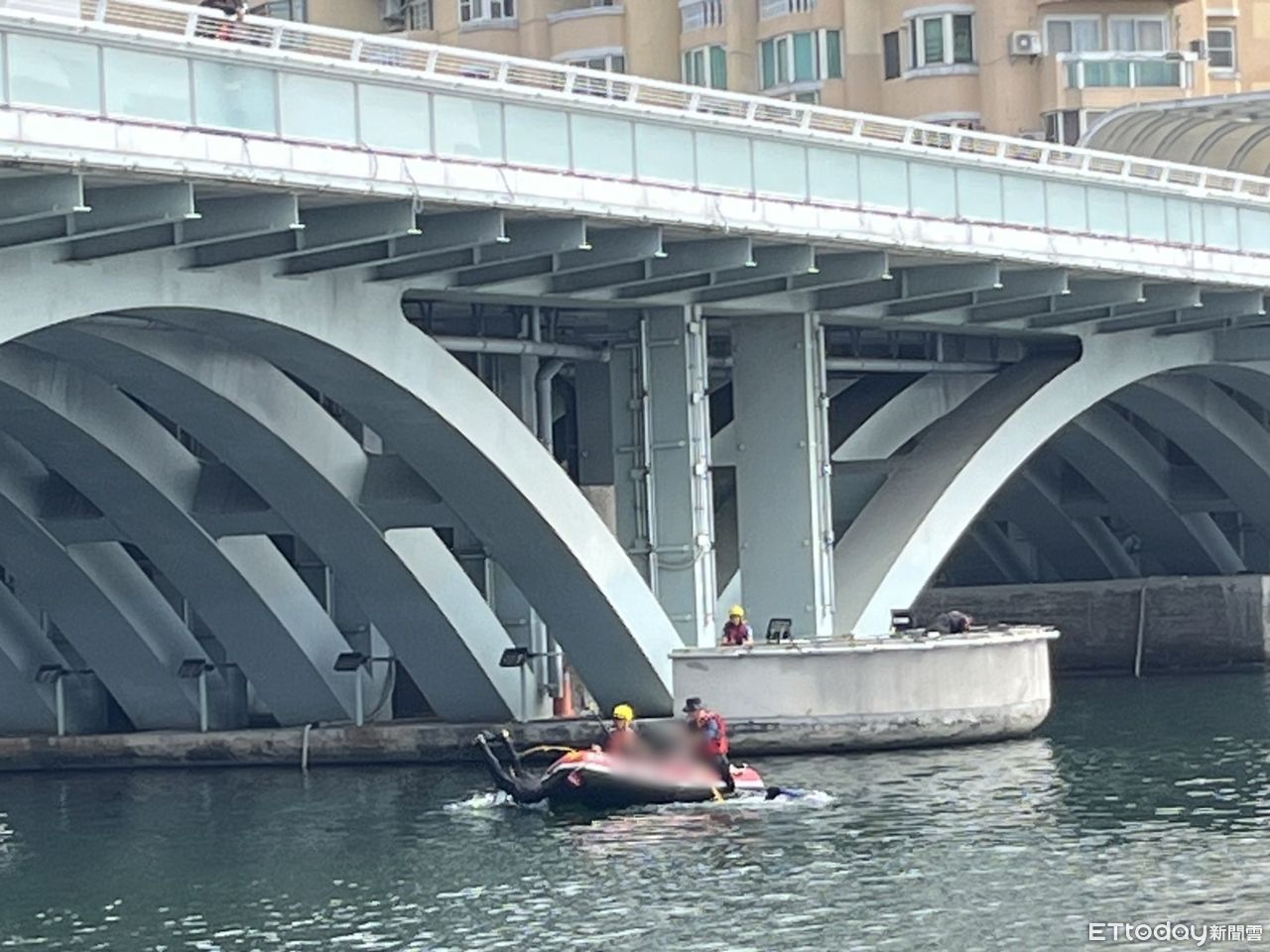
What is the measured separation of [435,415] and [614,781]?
247 inches

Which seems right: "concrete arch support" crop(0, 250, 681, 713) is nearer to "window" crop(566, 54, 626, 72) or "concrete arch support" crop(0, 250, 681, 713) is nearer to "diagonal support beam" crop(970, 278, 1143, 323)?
"diagonal support beam" crop(970, 278, 1143, 323)

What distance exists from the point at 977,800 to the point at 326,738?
558 inches

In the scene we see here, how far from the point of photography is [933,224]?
169 ft

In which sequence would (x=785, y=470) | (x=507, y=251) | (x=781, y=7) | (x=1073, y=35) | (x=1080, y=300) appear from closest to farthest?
(x=507, y=251) < (x=785, y=470) < (x=1080, y=300) < (x=1073, y=35) < (x=781, y=7)

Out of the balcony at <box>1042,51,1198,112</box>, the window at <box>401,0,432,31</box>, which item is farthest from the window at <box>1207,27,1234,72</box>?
the window at <box>401,0,432,31</box>

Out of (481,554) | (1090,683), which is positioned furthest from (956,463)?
(1090,683)

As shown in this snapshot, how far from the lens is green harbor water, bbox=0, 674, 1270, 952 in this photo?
34062 millimetres

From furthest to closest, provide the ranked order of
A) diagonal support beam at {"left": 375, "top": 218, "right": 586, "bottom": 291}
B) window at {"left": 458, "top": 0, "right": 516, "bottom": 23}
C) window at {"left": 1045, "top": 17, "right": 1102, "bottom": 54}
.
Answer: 1. window at {"left": 458, "top": 0, "right": 516, "bottom": 23}
2. window at {"left": 1045, "top": 17, "right": 1102, "bottom": 54}
3. diagonal support beam at {"left": 375, "top": 218, "right": 586, "bottom": 291}

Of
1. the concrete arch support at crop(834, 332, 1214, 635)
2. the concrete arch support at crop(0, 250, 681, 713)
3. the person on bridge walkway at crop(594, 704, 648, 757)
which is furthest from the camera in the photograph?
the concrete arch support at crop(834, 332, 1214, 635)

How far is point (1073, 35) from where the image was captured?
83.6 metres

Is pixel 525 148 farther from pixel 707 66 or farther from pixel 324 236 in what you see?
pixel 707 66

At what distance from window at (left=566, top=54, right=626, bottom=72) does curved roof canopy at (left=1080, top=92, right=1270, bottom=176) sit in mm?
16351

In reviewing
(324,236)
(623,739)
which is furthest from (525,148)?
Result: (623,739)

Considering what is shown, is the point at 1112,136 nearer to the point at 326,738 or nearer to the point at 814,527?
the point at 814,527
